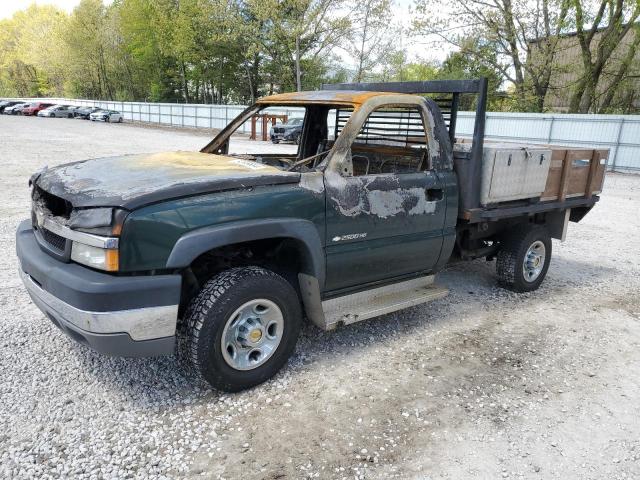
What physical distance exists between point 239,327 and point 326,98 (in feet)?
6.49

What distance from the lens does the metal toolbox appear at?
15.0ft

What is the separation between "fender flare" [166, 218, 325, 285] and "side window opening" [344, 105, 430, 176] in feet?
3.83

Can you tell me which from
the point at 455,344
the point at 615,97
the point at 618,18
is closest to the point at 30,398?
the point at 455,344

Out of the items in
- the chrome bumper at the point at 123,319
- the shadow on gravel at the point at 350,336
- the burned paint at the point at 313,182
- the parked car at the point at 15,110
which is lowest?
the parked car at the point at 15,110

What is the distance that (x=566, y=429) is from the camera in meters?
3.20

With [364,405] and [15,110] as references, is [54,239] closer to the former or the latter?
[364,405]

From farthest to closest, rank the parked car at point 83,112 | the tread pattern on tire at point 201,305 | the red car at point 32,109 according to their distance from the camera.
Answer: the red car at point 32,109, the parked car at point 83,112, the tread pattern on tire at point 201,305

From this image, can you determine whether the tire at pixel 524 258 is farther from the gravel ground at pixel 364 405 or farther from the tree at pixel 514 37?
the tree at pixel 514 37

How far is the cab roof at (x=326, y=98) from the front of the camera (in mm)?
4039

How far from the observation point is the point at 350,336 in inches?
173

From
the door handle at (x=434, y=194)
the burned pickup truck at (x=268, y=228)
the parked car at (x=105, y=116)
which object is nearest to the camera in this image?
the burned pickup truck at (x=268, y=228)

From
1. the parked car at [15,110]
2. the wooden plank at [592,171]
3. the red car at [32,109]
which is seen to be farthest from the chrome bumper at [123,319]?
the parked car at [15,110]

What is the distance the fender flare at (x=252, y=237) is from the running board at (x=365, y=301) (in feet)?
0.51

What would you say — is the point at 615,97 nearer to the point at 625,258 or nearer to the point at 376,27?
the point at 376,27
